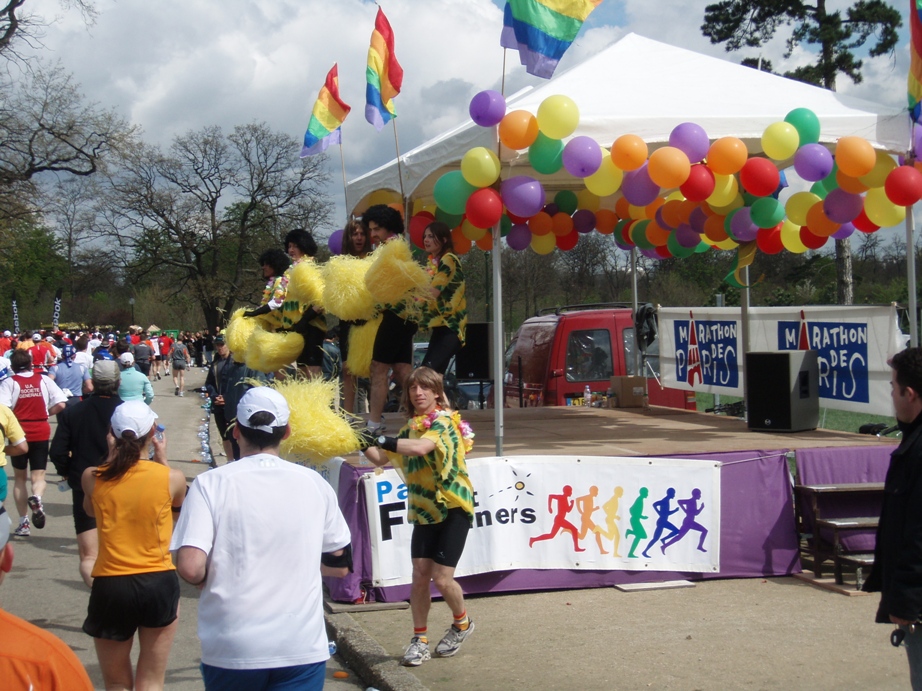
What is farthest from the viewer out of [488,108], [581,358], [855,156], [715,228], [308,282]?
[581,358]

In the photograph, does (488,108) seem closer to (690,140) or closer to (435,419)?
(690,140)

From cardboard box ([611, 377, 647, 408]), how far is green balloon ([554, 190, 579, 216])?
91.1 inches

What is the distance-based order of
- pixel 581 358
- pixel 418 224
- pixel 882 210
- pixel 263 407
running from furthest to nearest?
1. pixel 581 358
2. pixel 418 224
3. pixel 882 210
4. pixel 263 407

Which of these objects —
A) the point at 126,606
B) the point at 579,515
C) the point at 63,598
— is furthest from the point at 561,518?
the point at 63,598

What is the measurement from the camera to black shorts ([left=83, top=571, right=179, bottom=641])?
13.5ft

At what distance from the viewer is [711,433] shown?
8773mm

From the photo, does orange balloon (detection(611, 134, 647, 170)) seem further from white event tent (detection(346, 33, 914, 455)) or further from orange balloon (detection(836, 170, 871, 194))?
orange balloon (detection(836, 170, 871, 194))

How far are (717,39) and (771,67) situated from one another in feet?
6.91

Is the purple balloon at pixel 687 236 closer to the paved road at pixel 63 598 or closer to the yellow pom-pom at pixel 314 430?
the yellow pom-pom at pixel 314 430

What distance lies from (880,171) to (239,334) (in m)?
5.59

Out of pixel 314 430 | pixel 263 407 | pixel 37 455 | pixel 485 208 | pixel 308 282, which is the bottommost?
pixel 37 455

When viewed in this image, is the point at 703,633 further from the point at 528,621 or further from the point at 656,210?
the point at 656,210

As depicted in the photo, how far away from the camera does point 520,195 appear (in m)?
7.04

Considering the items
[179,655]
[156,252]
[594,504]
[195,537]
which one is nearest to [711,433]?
[594,504]
